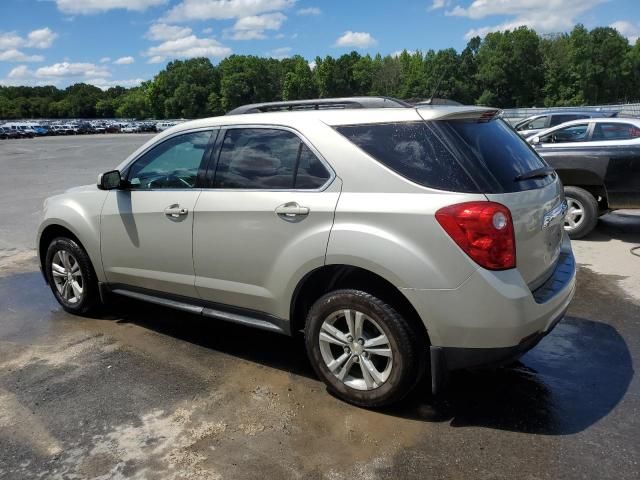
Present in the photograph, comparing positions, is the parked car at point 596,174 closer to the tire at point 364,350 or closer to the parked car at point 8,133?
the tire at point 364,350

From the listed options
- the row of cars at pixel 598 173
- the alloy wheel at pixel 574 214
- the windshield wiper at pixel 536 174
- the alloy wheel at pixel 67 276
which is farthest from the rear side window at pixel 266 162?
the alloy wheel at pixel 574 214

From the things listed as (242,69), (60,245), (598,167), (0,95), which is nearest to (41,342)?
(60,245)

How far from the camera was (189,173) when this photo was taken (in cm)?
414

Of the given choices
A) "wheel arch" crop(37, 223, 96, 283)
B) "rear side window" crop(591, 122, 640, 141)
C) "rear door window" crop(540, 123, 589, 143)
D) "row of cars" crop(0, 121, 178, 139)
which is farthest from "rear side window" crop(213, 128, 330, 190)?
"row of cars" crop(0, 121, 178, 139)

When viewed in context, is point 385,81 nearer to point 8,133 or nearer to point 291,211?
point 8,133

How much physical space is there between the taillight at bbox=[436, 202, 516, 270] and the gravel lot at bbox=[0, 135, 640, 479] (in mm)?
1018

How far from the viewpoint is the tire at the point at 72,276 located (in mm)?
4938

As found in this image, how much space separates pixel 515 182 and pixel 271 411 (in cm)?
200

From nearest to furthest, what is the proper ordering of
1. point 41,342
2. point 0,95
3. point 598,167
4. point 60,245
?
point 41,342, point 60,245, point 598,167, point 0,95

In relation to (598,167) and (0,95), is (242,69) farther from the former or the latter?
(598,167)

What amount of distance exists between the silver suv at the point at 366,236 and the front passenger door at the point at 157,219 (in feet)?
0.05

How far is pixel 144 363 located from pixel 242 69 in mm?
142007

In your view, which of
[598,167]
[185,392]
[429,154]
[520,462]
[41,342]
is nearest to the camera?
[520,462]

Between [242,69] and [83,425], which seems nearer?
[83,425]
